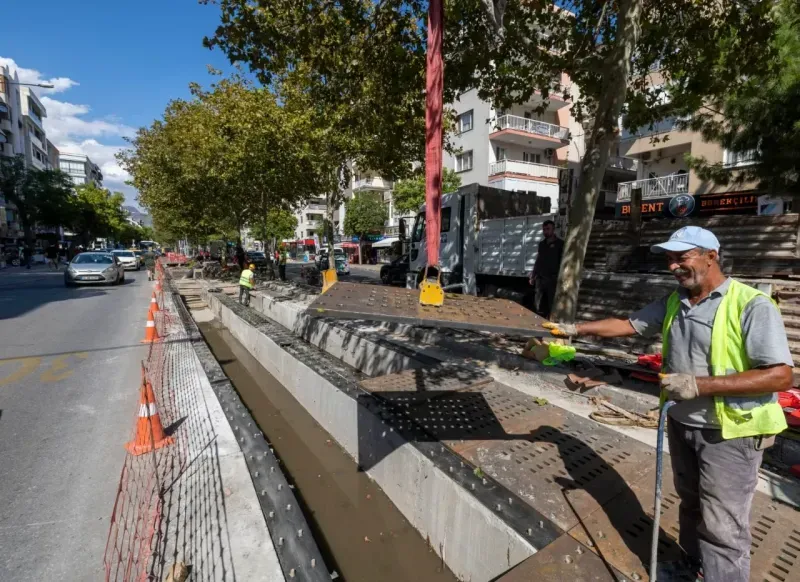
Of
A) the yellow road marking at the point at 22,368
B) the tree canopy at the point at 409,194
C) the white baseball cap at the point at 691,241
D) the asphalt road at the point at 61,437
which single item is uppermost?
the tree canopy at the point at 409,194

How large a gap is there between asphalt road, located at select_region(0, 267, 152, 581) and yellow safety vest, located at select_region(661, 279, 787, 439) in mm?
3673

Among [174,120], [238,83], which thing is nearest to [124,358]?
[238,83]

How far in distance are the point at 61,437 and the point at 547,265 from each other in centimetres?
751

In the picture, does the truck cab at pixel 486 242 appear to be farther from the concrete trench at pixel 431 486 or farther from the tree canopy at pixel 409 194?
the tree canopy at pixel 409 194

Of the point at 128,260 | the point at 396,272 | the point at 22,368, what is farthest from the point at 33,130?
the point at 22,368

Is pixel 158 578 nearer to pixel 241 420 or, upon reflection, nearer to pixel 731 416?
pixel 241 420

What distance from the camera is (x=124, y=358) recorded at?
7.06 metres

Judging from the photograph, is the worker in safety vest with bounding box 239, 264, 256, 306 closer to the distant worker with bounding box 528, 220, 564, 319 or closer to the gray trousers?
the distant worker with bounding box 528, 220, 564, 319

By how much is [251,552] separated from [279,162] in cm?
1361

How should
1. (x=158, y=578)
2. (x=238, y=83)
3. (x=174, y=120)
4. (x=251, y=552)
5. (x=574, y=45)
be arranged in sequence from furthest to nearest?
1. (x=174, y=120)
2. (x=238, y=83)
3. (x=574, y=45)
4. (x=251, y=552)
5. (x=158, y=578)

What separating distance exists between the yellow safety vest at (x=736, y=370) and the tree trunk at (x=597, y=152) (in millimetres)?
4515

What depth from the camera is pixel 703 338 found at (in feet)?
6.27

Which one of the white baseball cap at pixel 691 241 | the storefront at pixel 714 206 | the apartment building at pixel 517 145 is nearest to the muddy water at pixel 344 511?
the white baseball cap at pixel 691 241

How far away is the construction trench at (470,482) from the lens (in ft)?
7.53
